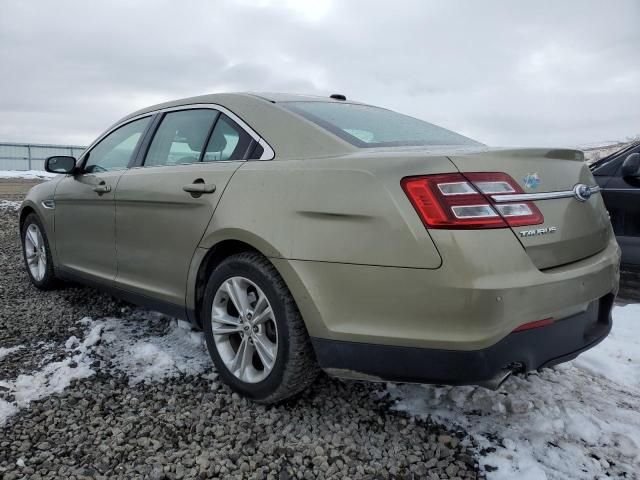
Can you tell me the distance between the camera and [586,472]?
1.95m

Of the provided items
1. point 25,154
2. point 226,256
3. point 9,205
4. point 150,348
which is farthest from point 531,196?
point 25,154

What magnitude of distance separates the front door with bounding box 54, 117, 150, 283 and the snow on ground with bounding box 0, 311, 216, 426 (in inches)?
15.2

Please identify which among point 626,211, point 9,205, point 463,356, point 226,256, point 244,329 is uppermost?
point 626,211

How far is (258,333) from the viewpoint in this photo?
94.0 inches

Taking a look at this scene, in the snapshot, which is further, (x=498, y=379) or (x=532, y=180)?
(x=532, y=180)

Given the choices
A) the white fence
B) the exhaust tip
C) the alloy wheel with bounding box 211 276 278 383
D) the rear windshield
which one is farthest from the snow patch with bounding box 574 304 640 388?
the white fence

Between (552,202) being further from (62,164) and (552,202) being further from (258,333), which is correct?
(62,164)

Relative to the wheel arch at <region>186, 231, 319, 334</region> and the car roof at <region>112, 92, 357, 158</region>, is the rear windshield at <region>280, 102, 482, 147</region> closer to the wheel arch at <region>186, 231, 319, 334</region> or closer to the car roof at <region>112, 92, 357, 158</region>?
the car roof at <region>112, 92, 357, 158</region>

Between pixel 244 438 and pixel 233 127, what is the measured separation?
1.53 metres

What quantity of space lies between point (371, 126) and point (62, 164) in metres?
2.63

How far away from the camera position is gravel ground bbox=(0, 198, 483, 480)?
200 centimetres

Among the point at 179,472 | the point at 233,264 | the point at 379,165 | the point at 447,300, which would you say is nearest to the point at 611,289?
the point at 447,300

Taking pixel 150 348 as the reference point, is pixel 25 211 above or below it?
above

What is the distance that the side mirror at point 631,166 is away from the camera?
4.15 meters
